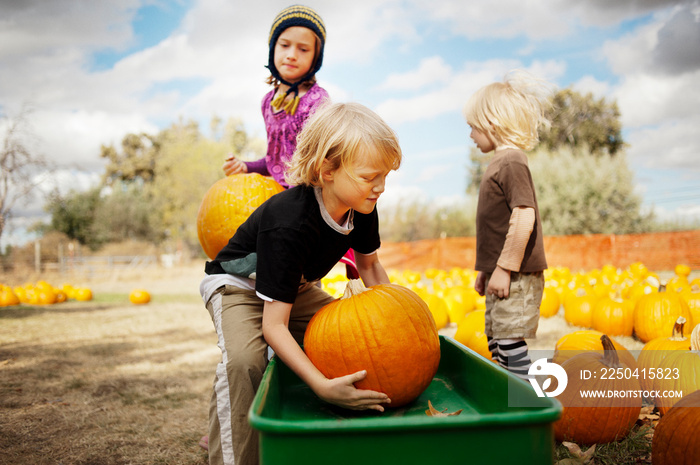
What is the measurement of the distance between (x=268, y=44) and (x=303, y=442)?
242 cm

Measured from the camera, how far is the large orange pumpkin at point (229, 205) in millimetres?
2497

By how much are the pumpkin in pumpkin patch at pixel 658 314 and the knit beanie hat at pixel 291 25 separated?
3546mm

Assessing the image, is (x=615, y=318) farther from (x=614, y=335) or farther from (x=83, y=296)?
(x=83, y=296)

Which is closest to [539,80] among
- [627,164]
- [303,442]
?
[303,442]

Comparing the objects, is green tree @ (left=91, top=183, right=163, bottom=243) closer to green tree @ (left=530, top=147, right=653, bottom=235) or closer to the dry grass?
green tree @ (left=530, top=147, right=653, bottom=235)

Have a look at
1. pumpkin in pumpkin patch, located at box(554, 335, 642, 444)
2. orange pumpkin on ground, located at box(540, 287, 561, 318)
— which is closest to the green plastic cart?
pumpkin in pumpkin patch, located at box(554, 335, 642, 444)

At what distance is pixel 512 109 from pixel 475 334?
1852 millimetres

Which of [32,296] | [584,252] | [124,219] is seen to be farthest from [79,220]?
[584,252]

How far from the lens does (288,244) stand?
1.71m

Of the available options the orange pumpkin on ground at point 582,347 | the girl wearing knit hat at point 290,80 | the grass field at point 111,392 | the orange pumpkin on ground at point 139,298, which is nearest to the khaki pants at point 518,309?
the orange pumpkin on ground at point 582,347

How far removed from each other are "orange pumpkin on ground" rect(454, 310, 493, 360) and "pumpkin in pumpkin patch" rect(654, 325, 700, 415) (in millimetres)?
1201

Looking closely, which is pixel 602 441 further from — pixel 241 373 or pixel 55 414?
pixel 55 414

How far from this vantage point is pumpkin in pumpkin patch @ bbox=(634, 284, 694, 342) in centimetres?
404

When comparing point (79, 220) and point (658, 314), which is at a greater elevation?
point (79, 220)
